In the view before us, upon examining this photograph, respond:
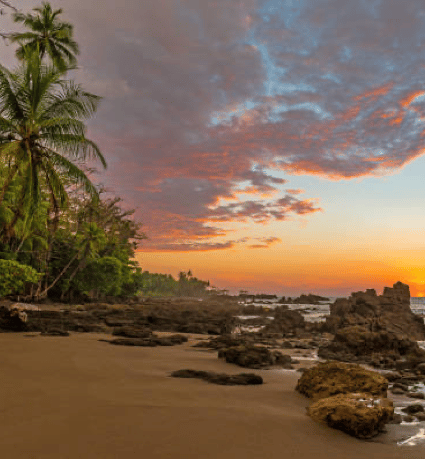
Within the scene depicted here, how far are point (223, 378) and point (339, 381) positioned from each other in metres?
2.06

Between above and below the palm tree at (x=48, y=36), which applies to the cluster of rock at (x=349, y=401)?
below

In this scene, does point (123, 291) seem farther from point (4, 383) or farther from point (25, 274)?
point (4, 383)

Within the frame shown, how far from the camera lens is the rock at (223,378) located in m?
7.13

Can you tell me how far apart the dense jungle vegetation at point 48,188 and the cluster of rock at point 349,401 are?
610 inches

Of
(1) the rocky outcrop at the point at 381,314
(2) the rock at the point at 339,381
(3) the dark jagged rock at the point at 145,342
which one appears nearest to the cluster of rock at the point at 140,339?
(3) the dark jagged rock at the point at 145,342

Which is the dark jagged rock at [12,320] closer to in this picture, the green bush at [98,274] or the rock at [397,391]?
the rock at [397,391]

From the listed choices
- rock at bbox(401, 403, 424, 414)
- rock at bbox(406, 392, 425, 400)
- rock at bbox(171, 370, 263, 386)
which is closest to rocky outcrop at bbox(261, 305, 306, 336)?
rock at bbox(406, 392, 425, 400)

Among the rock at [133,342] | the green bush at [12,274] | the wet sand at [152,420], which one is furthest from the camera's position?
the green bush at [12,274]

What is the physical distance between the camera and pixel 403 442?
465cm

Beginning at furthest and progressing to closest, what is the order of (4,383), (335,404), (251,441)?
(4,383) < (335,404) < (251,441)

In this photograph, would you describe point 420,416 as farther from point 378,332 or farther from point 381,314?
point 381,314

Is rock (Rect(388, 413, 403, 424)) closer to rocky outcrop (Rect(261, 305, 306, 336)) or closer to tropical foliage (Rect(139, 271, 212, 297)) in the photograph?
rocky outcrop (Rect(261, 305, 306, 336))

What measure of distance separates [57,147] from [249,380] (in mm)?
15480

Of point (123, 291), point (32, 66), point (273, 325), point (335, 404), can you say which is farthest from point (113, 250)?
point (335, 404)
